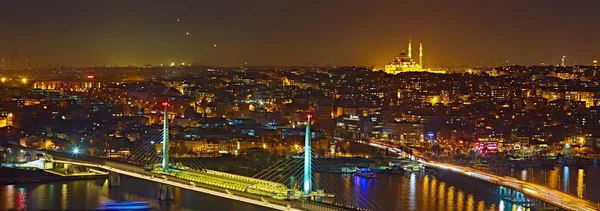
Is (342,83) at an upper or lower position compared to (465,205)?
upper

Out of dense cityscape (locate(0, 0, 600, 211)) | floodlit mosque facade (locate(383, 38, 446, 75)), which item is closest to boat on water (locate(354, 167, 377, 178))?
dense cityscape (locate(0, 0, 600, 211))

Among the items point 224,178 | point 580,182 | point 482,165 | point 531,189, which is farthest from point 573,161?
point 224,178

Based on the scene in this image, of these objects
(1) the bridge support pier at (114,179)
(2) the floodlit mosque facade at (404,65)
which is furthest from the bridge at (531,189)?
(2) the floodlit mosque facade at (404,65)

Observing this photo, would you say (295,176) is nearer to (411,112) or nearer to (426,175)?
(426,175)

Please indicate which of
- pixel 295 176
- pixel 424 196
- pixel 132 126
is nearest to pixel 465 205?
pixel 424 196

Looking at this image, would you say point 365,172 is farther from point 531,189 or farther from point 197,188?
point 197,188

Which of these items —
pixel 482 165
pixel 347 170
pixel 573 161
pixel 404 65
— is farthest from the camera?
pixel 404 65
